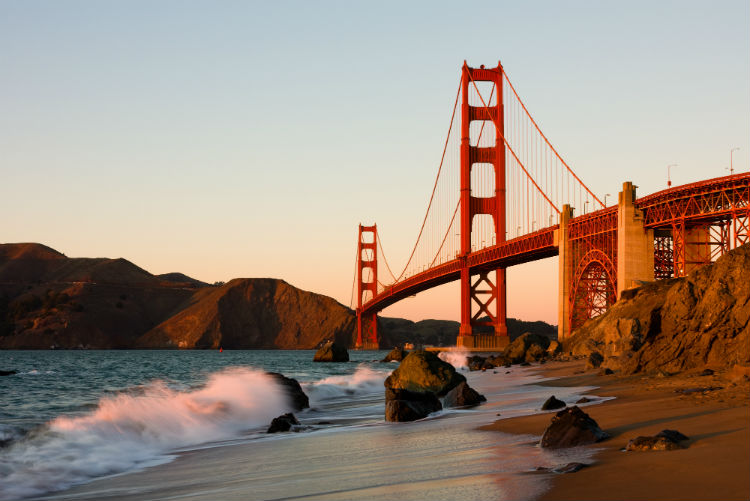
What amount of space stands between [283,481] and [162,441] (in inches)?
280

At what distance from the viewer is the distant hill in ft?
501

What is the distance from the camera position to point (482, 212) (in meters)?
Result: 75.2

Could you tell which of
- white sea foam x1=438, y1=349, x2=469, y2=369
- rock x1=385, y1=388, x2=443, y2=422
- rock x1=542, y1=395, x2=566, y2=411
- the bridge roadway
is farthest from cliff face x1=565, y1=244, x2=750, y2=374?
white sea foam x1=438, y1=349, x2=469, y2=369

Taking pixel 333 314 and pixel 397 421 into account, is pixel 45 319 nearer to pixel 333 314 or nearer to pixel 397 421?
pixel 333 314

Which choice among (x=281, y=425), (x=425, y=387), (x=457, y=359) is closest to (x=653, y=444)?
(x=281, y=425)

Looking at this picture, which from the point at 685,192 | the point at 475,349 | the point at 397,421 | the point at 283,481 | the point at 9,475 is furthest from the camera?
the point at 475,349

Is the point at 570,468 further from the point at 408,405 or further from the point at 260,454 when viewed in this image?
the point at 408,405

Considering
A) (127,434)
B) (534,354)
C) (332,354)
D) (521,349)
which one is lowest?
(127,434)

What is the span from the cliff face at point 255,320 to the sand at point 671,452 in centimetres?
14674

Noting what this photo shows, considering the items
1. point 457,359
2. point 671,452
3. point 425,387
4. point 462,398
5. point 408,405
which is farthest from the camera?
point 457,359

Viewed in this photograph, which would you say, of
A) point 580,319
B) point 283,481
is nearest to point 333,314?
point 580,319

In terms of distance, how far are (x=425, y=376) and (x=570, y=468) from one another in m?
12.7

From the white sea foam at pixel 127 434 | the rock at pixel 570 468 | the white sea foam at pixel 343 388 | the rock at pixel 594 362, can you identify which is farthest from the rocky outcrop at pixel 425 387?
the rock at pixel 570 468

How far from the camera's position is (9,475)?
10.1m
